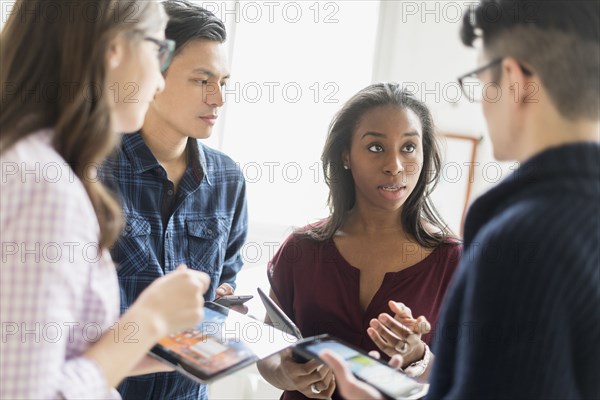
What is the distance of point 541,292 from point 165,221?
0.96 meters

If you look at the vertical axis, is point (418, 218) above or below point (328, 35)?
below

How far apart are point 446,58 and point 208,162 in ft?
5.51

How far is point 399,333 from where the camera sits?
1233 millimetres

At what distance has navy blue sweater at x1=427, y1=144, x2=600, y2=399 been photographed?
0.65 metres

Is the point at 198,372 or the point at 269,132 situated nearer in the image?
the point at 198,372

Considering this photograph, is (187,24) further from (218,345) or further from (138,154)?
(218,345)

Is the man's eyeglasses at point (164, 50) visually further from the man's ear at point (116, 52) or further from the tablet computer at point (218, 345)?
the tablet computer at point (218, 345)

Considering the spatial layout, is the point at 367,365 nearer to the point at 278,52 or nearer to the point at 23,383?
the point at 23,383

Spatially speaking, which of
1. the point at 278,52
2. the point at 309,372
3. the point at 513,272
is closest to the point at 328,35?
the point at 278,52

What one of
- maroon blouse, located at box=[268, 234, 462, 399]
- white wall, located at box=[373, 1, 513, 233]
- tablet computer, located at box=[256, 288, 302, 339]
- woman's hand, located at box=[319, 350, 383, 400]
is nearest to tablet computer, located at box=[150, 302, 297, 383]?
tablet computer, located at box=[256, 288, 302, 339]

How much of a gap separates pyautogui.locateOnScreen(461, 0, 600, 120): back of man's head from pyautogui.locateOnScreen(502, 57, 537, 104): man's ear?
13 millimetres

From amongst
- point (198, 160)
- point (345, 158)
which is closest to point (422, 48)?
point (345, 158)

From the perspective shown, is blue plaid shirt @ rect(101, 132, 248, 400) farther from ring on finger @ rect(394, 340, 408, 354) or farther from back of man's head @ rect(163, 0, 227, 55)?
ring on finger @ rect(394, 340, 408, 354)

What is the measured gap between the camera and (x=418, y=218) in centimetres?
155
